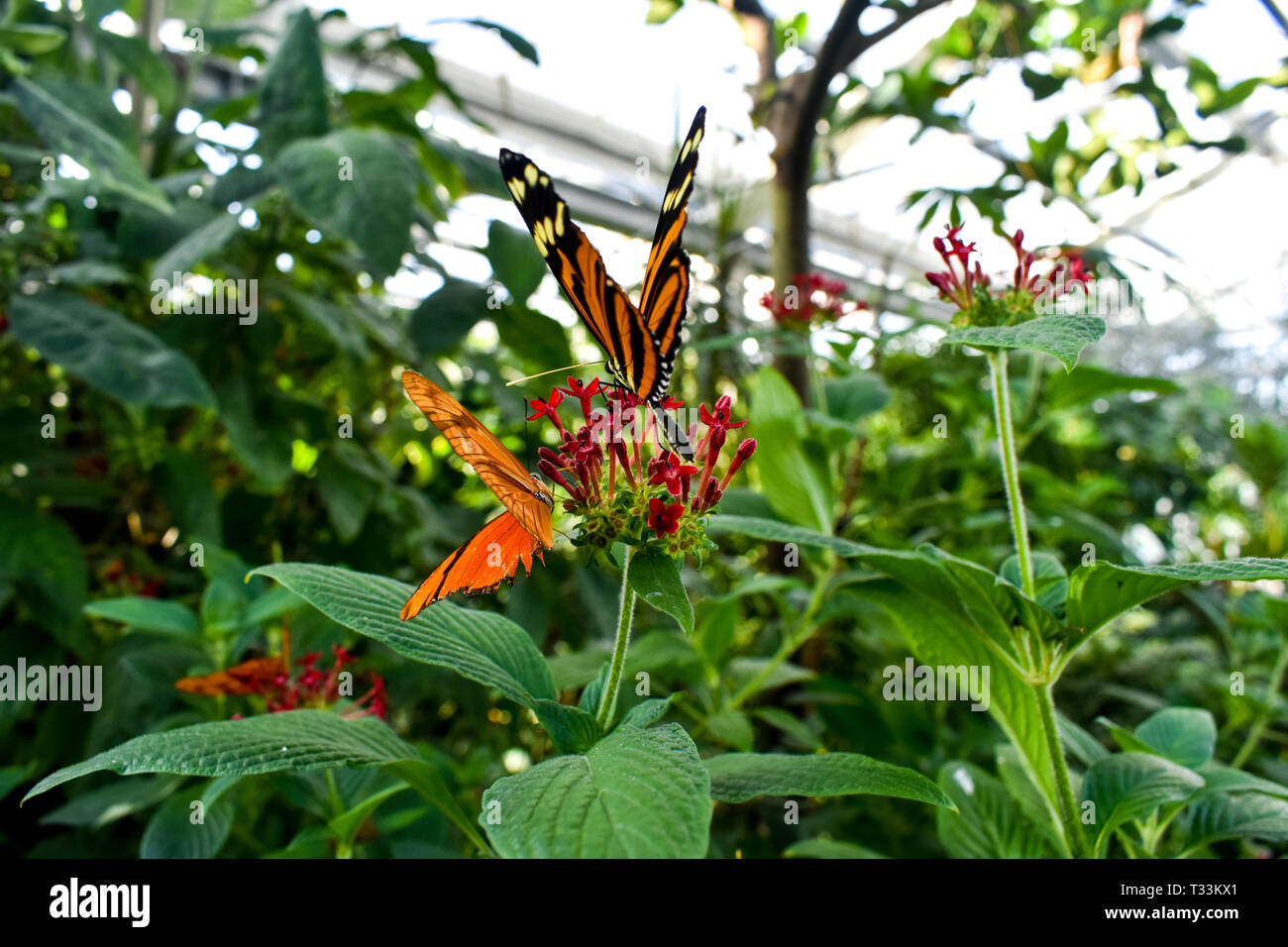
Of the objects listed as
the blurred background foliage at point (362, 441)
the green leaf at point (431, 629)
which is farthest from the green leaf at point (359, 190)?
the green leaf at point (431, 629)

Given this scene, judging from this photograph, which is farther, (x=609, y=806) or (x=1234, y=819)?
(x=1234, y=819)

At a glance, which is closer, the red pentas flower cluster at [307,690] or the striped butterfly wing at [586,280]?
the striped butterfly wing at [586,280]

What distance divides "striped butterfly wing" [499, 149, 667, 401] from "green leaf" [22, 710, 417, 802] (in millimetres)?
232

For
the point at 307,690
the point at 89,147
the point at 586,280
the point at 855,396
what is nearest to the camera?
the point at 586,280

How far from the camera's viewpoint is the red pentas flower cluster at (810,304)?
38.0 inches

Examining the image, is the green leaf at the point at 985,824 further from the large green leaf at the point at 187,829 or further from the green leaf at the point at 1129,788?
the large green leaf at the point at 187,829

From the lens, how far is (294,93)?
0.93 meters

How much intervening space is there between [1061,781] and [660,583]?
27 cm

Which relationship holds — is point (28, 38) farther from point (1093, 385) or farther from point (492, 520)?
point (1093, 385)

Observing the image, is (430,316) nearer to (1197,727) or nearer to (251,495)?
(251,495)

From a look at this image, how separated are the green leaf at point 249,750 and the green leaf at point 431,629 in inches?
2.0

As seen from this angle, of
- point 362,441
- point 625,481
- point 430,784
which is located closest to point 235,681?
point 430,784
